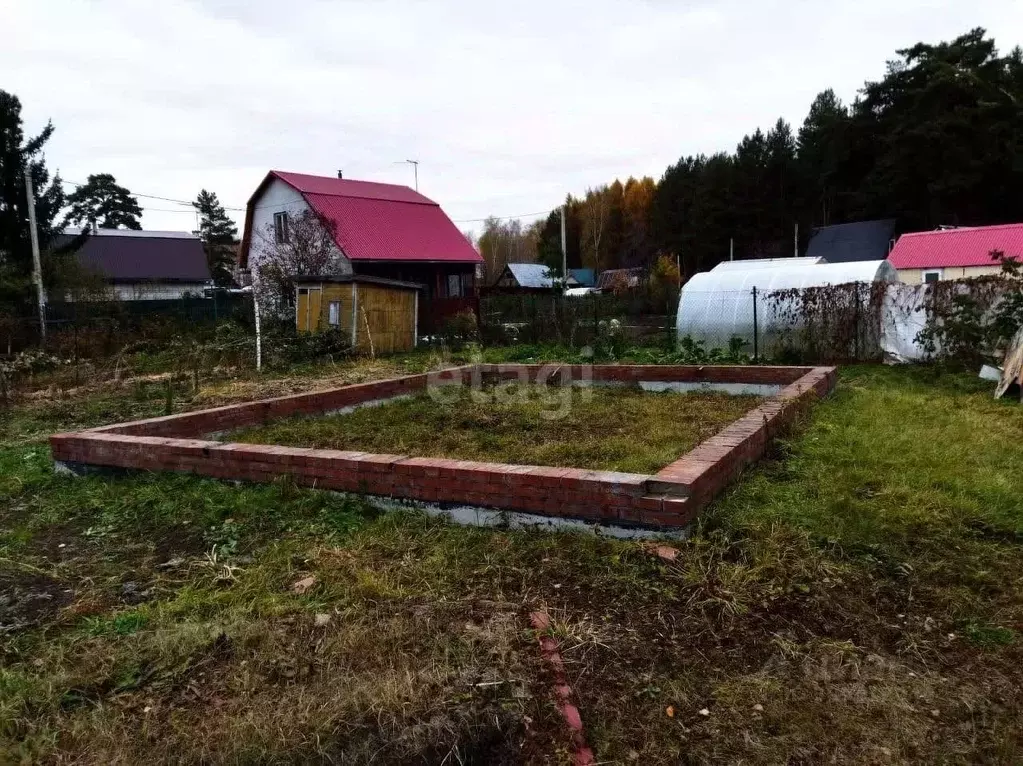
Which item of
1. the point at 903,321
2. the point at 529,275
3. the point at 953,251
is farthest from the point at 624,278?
the point at 903,321

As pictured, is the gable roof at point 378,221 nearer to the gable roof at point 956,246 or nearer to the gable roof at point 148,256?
the gable roof at point 148,256

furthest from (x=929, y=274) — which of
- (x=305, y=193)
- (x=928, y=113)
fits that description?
(x=305, y=193)

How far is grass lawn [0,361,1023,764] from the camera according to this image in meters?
2.12

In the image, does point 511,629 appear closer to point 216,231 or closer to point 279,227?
point 279,227

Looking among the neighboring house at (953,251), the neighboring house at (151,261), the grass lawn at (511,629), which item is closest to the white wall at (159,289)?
the neighboring house at (151,261)

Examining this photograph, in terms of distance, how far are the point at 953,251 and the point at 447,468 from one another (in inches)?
1292

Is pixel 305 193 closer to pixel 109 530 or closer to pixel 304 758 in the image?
pixel 109 530

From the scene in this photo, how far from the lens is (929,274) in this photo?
2928cm

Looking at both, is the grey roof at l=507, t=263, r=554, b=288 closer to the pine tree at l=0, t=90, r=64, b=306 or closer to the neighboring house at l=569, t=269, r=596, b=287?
the neighboring house at l=569, t=269, r=596, b=287

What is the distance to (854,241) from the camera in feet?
130

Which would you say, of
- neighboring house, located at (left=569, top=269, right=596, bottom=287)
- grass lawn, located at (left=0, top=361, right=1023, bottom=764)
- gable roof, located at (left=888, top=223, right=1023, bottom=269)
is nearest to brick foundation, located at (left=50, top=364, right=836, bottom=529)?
grass lawn, located at (left=0, top=361, right=1023, bottom=764)

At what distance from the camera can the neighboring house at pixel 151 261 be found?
31.2 metres

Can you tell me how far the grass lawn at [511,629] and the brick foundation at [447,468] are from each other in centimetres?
17

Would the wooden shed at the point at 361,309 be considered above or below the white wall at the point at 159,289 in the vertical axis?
below
